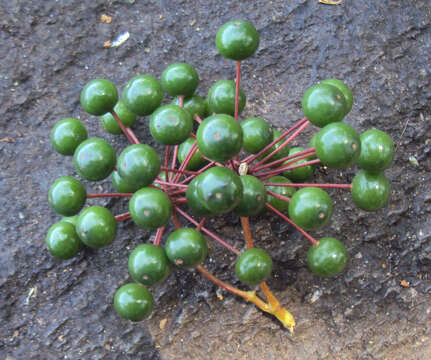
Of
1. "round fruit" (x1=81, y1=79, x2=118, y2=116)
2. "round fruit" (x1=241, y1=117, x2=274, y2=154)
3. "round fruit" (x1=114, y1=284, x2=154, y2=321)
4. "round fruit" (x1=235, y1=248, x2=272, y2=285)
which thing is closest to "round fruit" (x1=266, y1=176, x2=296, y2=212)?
"round fruit" (x1=241, y1=117, x2=274, y2=154)

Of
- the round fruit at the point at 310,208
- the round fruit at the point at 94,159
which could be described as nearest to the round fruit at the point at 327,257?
the round fruit at the point at 310,208

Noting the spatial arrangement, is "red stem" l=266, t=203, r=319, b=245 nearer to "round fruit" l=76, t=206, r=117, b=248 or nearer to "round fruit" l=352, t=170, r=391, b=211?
"round fruit" l=352, t=170, r=391, b=211

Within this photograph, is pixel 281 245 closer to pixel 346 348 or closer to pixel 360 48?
pixel 346 348

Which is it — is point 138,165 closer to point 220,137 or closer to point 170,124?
point 170,124

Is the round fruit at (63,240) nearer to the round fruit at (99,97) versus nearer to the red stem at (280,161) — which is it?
the round fruit at (99,97)

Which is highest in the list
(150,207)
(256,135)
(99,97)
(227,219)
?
(99,97)

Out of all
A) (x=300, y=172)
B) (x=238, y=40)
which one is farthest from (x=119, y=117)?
(x=300, y=172)

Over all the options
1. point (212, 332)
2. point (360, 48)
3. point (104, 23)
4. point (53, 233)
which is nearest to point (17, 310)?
point (53, 233)
